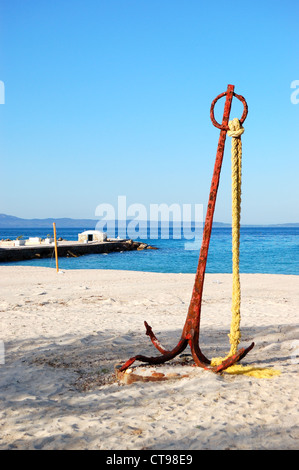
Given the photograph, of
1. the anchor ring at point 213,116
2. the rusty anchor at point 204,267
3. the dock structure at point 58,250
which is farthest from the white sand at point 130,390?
the dock structure at point 58,250

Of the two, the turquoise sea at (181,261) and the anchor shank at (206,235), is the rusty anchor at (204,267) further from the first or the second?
the turquoise sea at (181,261)

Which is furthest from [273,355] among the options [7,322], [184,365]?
[7,322]

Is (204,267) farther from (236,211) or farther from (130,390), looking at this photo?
(130,390)

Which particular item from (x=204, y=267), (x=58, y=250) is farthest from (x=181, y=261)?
(x=204, y=267)

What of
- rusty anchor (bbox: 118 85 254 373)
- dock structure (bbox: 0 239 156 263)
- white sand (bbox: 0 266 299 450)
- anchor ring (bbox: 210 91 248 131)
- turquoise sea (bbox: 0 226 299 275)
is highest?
anchor ring (bbox: 210 91 248 131)

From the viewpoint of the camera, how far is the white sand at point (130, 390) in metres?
3.05

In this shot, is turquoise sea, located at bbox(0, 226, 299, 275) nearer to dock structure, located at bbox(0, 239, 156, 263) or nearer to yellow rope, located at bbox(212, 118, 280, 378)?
dock structure, located at bbox(0, 239, 156, 263)

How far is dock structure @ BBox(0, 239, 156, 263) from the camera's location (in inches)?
1314

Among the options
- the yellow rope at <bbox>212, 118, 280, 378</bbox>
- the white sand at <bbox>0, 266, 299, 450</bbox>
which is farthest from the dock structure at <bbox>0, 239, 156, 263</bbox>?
the yellow rope at <bbox>212, 118, 280, 378</bbox>

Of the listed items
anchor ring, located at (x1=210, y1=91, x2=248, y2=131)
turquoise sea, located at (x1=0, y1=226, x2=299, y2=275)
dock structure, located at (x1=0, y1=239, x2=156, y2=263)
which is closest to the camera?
anchor ring, located at (x1=210, y1=91, x2=248, y2=131)

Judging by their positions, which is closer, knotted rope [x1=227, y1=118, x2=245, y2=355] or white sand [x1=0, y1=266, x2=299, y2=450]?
white sand [x1=0, y1=266, x2=299, y2=450]

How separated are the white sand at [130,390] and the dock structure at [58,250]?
26.3 m

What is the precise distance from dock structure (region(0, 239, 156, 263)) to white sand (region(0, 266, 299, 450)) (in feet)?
86.3

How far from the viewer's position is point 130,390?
3.99m
